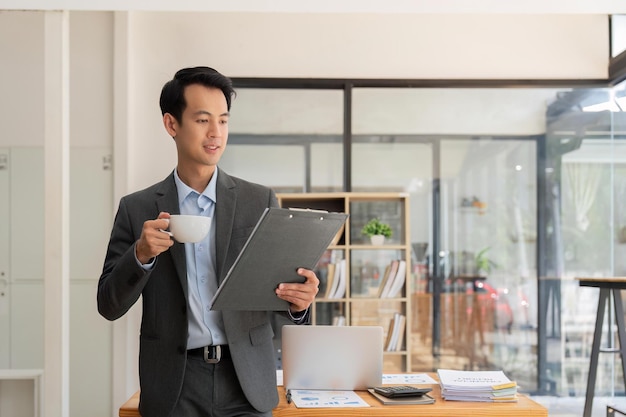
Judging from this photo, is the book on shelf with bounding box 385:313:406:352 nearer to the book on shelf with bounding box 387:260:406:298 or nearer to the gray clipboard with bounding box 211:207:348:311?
the book on shelf with bounding box 387:260:406:298

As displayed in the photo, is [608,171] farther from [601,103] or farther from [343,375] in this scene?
[343,375]

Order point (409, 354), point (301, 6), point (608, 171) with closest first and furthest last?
point (301, 6)
point (409, 354)
point (608, 171)

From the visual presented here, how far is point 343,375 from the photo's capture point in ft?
A: 10.0

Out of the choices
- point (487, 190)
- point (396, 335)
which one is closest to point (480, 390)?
point (396, 335)

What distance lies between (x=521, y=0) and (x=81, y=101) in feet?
11.3

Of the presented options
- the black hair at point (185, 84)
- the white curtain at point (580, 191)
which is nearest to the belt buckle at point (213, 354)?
the black hair at point (185, 84)

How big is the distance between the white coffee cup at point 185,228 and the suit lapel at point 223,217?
0.13 m

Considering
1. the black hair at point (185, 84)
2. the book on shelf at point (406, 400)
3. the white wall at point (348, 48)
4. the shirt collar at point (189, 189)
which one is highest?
the white wall at point (348, 48)

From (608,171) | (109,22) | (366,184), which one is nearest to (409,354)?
(366,184)

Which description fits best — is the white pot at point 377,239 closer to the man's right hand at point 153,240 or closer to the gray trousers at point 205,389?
the gray trousers at point 205,389

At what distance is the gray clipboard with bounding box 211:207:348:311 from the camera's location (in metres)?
1.99

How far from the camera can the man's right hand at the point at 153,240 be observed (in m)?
1.98

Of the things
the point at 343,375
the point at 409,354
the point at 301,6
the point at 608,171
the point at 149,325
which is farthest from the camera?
the point at 608,171

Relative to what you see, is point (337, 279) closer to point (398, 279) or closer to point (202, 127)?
point (398, 279)
